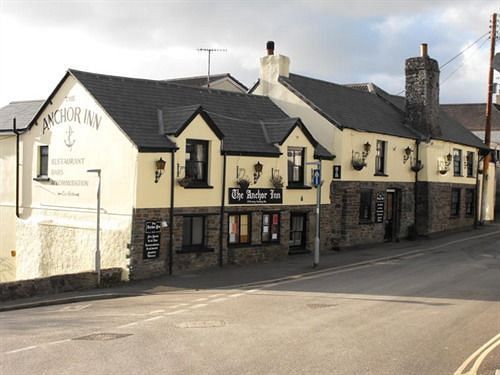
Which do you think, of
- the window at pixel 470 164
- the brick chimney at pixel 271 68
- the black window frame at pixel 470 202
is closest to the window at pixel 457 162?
the window at pixel 470 164

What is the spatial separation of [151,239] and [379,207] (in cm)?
1395

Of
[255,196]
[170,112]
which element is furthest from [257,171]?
[170,112]

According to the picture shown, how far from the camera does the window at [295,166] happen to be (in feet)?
85.8

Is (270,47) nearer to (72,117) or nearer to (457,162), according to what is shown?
(72,117)

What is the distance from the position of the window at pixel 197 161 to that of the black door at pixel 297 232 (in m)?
5.15

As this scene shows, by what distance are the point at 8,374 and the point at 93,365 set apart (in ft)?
3.96

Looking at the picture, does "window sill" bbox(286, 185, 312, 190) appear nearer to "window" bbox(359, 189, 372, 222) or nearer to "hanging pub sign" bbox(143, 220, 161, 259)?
"window" bbox(359, 189, 372, 222)

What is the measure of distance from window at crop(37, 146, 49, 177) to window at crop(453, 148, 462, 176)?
77.9ft

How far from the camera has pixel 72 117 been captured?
23281 mm

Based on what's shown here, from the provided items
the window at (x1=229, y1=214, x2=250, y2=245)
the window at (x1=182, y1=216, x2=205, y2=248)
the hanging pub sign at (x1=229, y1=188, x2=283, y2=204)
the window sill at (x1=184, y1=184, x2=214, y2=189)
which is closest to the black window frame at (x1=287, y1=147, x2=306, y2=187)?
the hanging pub sign at (x1=229, y1=188, x2=283, y2=204)

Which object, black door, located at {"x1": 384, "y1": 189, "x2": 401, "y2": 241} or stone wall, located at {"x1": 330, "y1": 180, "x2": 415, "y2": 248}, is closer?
stone wall, located at {"x1": 330, "y1": 180, "x2": 415, "y2": 248}

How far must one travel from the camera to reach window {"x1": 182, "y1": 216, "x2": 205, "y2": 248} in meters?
22.3

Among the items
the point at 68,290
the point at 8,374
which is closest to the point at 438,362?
the point at 8,374

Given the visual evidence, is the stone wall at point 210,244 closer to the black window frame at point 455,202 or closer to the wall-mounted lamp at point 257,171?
the wall-mounted lamp at point 257,171
